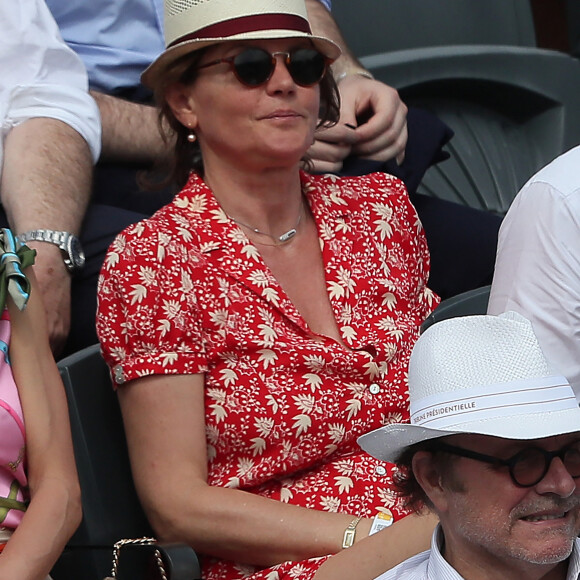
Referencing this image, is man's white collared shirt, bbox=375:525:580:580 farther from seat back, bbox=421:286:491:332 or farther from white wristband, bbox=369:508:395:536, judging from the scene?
seat back, bbox=421:286:491:332

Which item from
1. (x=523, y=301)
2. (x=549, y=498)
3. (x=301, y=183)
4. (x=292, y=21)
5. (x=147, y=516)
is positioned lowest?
(x=147, y=516)

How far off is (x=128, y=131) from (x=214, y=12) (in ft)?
2.37

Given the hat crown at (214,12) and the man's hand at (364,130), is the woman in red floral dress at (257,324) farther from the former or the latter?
the man's hand at (364,130)

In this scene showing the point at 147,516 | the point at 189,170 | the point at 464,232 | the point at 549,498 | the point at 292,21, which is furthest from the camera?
the point at 464,232

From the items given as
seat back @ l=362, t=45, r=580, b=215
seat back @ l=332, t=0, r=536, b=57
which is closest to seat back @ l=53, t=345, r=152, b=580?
seat back @ l=362, t=45, r=580, b=215

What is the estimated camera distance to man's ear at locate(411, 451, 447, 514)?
6.57 ft

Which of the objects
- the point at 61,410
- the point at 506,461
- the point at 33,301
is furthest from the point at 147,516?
the point at 506,461

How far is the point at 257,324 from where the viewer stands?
2865 millimetres

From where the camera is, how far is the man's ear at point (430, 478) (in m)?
2.00

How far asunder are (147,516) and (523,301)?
0.89 meters

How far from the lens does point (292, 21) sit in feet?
9.94

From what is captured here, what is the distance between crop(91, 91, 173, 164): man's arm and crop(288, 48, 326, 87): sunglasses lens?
67cm

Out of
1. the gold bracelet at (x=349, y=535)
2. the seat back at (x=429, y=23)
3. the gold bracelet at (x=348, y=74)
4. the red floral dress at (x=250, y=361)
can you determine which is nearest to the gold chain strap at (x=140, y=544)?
the red floral dress at (x=250, y=361)

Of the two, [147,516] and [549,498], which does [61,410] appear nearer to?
[147,516]
